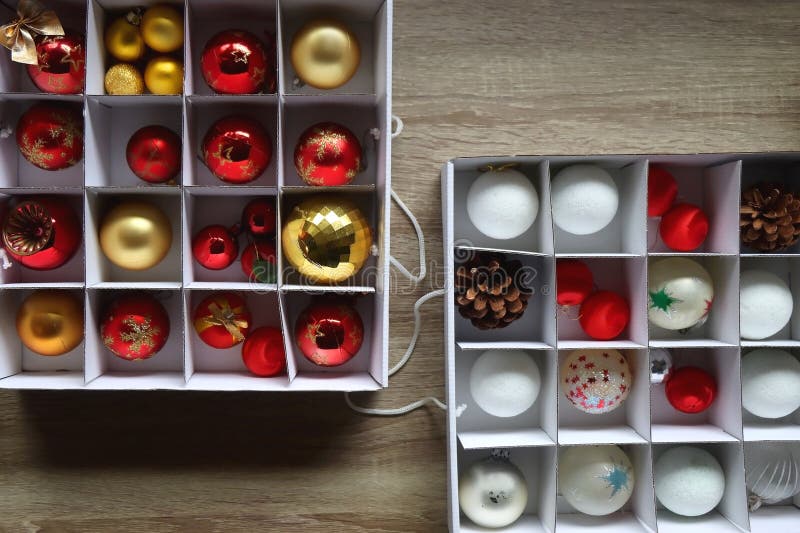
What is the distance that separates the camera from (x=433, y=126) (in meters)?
1.30

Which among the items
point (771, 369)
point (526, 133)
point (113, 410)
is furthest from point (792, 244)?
point (113, 410)

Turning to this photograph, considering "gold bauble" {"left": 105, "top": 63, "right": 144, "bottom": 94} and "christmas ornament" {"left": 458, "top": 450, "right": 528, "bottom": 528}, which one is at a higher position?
"gold bauble" {"left": 105, "top": 63, "right": 144, "bottom": 94}

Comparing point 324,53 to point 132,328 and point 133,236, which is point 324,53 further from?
point 132,328

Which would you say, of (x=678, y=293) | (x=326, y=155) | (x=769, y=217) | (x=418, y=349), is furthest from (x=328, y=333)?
(x=769, y=217)

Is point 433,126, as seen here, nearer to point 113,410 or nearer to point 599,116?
point 599,116

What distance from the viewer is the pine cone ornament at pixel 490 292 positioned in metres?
1.17

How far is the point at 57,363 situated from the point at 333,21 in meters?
0.96

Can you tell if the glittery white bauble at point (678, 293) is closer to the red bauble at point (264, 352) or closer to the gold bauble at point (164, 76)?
the red bauble at point (264, 352)

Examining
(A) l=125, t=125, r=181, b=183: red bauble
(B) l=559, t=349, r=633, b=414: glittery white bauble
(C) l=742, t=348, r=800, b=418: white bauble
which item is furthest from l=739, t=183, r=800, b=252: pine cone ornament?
(A) l=125, t=125, r=181, b=183: red bauble

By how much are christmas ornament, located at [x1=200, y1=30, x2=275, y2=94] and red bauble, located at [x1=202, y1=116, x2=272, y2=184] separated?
2.6 inches

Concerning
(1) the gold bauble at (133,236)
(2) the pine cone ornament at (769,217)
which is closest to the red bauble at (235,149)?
(1) the gold bauble at (133,236)

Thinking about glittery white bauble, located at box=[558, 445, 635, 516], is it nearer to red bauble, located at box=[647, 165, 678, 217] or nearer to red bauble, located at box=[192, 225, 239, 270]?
red bauble, located at box=[647, 165, 678, 217]

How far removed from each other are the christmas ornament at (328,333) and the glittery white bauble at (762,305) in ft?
2.71

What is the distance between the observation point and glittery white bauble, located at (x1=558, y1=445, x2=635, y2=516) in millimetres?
1210
